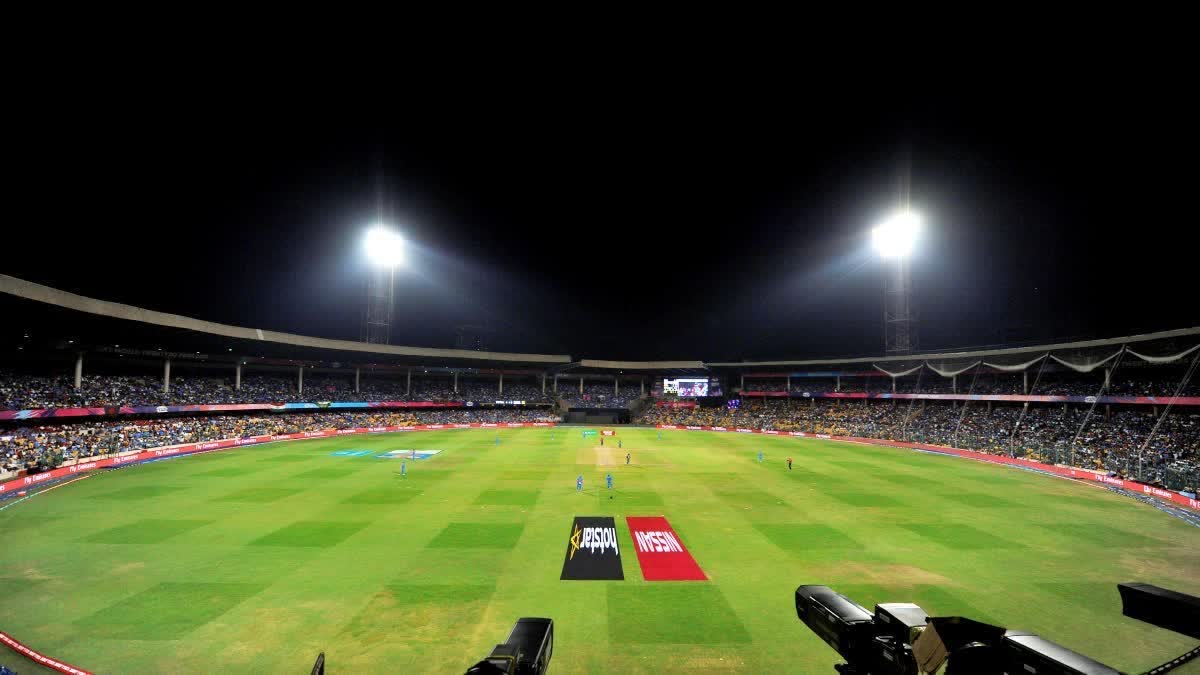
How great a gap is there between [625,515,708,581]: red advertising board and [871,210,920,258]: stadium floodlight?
41622mm

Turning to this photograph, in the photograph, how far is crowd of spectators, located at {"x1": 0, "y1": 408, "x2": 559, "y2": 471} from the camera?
29.4 m

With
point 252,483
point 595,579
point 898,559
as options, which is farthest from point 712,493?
point 252,483

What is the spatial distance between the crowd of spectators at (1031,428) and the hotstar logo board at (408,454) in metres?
44.6

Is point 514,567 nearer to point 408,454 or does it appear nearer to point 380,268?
point 408,454

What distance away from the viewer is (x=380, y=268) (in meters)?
56.0

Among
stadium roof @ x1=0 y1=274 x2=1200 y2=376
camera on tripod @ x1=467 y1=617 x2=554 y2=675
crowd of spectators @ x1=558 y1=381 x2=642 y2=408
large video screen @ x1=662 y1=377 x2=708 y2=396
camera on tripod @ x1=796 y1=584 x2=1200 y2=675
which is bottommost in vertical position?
crowd of spectators @ x1=558 y1=381 x2=642 y2=408

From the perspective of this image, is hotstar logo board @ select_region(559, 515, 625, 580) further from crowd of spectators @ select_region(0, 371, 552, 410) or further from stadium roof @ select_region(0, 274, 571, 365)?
crowd of spectators @ select_region(0, 371, 552, 410)

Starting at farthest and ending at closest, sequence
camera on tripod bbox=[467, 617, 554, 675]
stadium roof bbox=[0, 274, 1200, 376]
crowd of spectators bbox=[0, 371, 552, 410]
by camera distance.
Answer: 1. crowd of spectators bbox=[0, 371, 552, 410]
2. stadium roof bbox=[0, 274, 1200, 376]
3. camera on tripod bbox=[467, 617, 554, 675]

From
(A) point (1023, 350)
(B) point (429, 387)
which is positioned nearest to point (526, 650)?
(A) point (1023, 350)

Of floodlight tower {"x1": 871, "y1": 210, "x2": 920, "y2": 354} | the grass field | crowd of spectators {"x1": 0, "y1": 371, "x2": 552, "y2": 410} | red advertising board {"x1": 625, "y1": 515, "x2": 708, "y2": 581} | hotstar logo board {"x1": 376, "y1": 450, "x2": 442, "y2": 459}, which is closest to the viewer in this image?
the grass field

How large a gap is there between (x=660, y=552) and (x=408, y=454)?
28.0 m

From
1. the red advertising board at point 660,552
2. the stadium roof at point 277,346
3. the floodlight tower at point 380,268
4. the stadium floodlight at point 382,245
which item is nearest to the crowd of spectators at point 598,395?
the stadium roof at point 277,346

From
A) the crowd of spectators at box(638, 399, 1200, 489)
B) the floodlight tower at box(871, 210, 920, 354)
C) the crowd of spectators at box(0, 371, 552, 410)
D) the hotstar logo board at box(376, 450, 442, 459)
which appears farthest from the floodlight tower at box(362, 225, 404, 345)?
the floodlight tower at box(871, 210, 920, 354)

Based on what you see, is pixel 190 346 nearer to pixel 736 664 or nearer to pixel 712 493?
pixel 712 493
